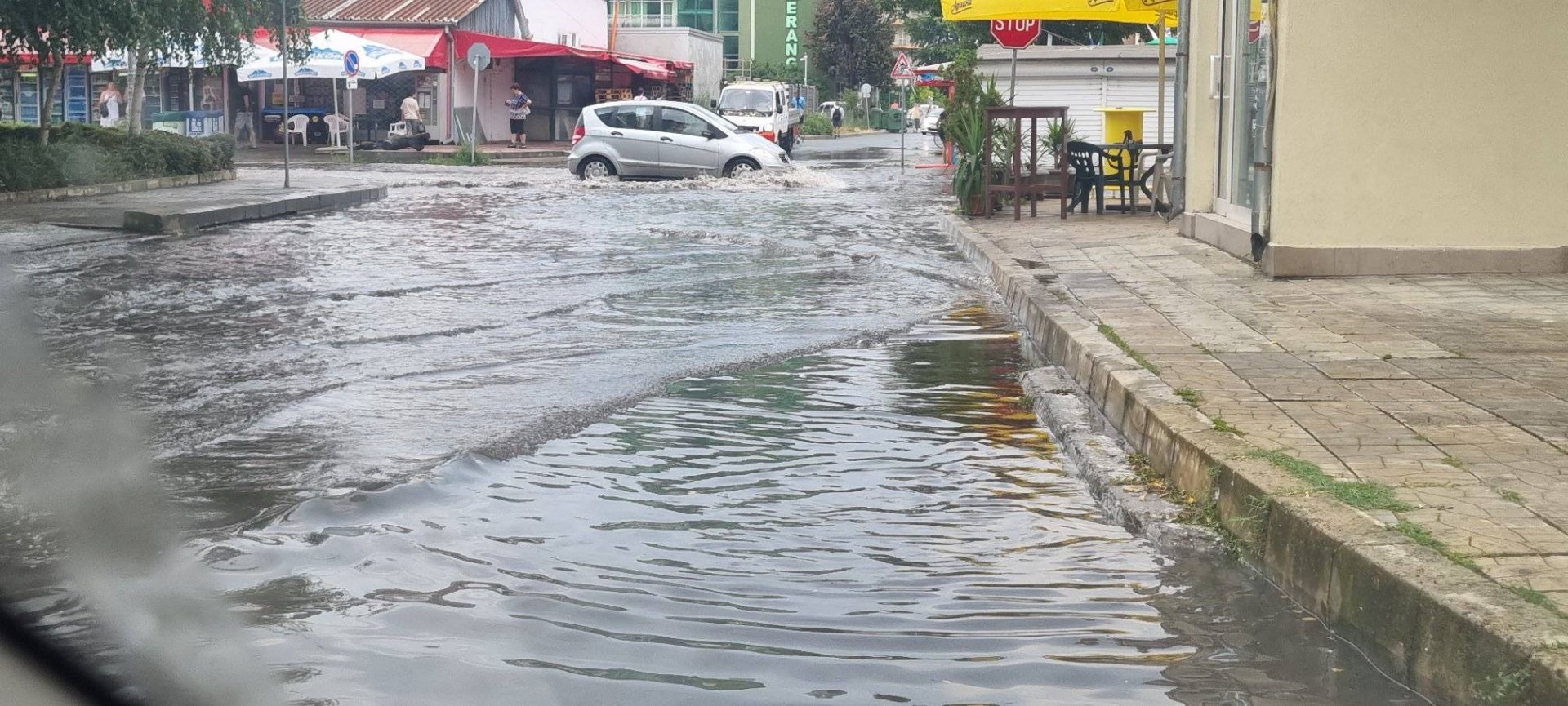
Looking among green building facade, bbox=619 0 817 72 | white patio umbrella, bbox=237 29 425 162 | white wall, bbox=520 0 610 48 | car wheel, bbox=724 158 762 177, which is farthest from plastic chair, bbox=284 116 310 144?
green building facade, bbox=619 0 817 72

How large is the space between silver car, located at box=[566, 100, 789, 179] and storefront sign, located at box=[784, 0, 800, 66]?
2280 inches

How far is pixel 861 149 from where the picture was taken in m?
47.2

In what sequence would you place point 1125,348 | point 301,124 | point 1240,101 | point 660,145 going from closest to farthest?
point 1125,348
point 1240,101
point 660,145
point 301,124

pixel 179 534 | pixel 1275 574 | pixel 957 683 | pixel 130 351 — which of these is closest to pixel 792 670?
pixel 957 683

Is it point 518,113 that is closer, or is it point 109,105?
point 109,105

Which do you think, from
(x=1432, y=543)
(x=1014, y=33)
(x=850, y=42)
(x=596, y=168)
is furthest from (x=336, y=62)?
(x=850, y=42)

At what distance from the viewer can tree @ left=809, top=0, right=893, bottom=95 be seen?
265 ft

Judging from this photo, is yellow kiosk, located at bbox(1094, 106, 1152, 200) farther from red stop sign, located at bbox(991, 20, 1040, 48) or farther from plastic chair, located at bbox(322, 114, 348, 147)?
plastic chair, located at bbox(322, 114, 348, 147)

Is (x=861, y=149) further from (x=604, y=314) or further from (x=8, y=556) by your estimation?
(x=8, y=556)

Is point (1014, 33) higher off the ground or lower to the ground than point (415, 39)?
lower

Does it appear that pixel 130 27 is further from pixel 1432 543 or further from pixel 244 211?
pixel 1432 543

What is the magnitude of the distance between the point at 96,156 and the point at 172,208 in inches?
186

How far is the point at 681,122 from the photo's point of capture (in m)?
27.7

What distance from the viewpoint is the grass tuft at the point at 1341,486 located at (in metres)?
4.60
